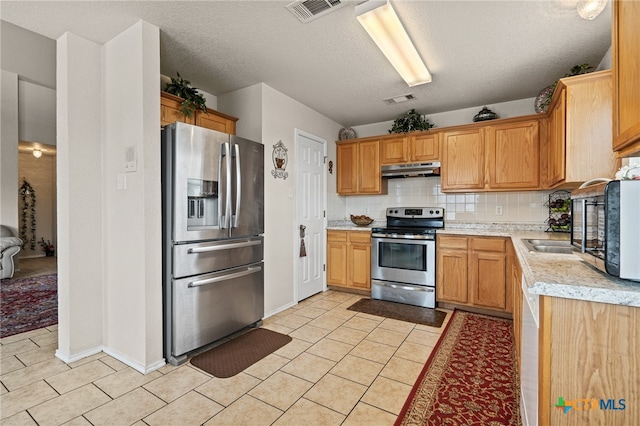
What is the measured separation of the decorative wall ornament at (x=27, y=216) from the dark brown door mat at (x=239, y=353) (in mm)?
7812

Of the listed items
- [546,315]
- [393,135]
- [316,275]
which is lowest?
[316,275]

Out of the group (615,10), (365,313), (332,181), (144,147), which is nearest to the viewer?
(615,10)

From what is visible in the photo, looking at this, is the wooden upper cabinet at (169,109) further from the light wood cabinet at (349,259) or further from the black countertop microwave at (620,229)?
the black countertop microwave at (620,229)

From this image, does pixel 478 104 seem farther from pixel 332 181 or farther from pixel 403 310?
pixel 403 310

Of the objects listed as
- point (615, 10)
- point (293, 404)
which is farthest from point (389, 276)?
point (615, 10)

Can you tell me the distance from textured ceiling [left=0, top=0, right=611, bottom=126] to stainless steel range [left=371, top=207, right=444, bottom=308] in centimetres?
168

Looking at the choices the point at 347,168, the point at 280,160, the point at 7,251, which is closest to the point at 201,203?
the point at 280,160

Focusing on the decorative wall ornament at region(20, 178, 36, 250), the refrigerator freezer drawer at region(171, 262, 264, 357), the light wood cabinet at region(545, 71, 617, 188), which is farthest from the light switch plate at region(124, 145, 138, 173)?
the decorative wall ornament at region(20, 178, 36, 250)

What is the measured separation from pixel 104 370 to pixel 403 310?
2.92 meters

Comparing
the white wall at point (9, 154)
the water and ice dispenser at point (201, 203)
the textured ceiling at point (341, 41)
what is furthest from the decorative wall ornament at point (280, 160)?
the white wall at point (9, 154)

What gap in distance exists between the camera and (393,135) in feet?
13.7

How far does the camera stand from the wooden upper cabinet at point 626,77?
958 mm

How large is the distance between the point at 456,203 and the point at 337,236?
171 cm

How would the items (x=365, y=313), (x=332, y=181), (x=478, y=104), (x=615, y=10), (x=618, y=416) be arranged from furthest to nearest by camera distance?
(x=332, y=181) < (x=478, y=104) < (x=365, y=313) < (x=615, y=10) < (x=618, y=416)
